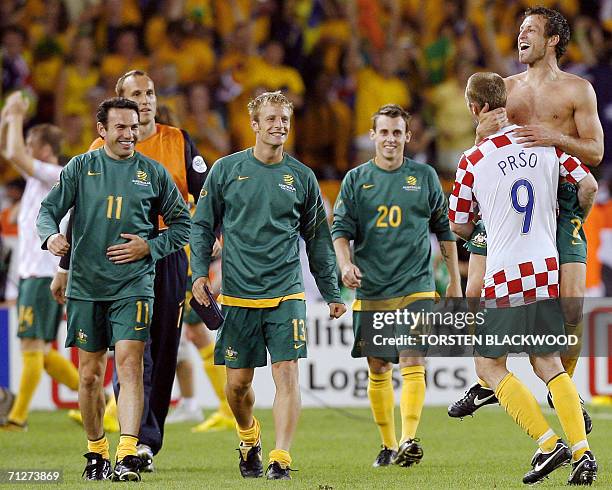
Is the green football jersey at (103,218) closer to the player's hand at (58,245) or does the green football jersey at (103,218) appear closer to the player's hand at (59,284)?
the player's hand at (58,245)

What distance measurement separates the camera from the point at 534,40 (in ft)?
25.8

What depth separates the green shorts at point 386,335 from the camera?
872cm

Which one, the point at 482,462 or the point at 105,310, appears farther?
the point at 482,462

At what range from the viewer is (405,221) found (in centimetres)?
891

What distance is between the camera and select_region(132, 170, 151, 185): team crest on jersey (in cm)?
764

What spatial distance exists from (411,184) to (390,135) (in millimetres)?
374

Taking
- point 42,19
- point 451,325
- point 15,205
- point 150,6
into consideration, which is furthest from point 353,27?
point 451,325

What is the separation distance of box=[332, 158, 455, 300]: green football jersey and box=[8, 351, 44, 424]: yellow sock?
3520mm

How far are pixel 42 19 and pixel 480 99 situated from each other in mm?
10486

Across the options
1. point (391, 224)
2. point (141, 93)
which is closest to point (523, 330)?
point (391, 224)

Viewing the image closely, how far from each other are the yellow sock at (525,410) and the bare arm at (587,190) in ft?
3.78

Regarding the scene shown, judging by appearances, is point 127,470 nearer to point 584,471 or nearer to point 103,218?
point 103,218

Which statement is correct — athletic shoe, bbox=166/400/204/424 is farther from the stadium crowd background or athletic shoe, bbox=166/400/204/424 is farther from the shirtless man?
the shirtless man

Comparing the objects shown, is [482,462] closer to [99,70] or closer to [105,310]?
[105,310]
